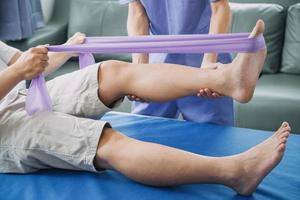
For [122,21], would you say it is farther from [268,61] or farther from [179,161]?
[179,161]

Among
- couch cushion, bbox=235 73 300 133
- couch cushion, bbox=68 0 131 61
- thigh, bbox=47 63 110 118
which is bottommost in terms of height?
couch cushion, bbox=235 73 300 133

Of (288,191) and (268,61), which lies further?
(268,61)

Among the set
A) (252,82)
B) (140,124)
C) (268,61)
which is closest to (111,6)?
(268,61)

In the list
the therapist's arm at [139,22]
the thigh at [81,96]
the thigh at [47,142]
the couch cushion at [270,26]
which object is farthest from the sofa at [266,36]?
the thigh at [47,142]

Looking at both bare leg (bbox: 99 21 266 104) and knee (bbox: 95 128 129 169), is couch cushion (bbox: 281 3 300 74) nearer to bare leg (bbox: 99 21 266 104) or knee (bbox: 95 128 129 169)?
bare leg (bbox: 99 21 266 104)

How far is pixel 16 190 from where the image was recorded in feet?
3.68

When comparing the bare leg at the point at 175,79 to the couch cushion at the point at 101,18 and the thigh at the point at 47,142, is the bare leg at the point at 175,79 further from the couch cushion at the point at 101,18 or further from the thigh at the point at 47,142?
the couch cushion at the point at 101,18

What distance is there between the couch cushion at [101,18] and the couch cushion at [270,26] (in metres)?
0.76

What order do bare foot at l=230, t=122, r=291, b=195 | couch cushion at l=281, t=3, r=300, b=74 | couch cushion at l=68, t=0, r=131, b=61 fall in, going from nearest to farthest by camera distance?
bare foot at l=230, t=122, r=291, b=195
couch cushion at l=281, t=3, r=300, b=74
couch cushion at l=68, t=0, r=131, b=61

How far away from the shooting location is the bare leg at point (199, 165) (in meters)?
1.03

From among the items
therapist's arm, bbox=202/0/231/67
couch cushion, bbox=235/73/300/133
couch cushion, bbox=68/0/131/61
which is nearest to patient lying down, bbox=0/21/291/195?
therapist's arm, bbox=202/0/231/67

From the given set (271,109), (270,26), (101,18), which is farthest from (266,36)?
(101,18)

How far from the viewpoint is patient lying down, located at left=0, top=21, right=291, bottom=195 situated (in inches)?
41.1

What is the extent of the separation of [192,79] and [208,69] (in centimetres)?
5
